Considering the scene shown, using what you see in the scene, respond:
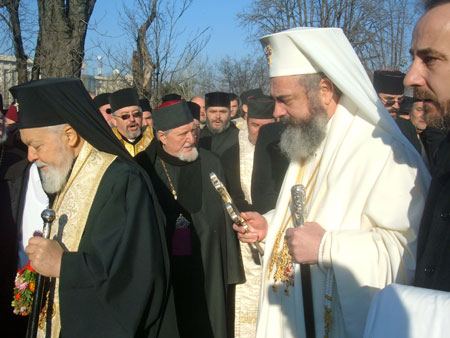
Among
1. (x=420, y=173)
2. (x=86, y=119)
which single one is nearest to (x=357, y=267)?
(x=420, y=173)

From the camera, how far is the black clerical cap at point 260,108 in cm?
622

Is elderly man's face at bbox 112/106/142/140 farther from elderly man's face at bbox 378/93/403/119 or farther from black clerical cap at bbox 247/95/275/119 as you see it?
elderly man's face at bbox 378/93/403/119

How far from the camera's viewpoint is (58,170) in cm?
326

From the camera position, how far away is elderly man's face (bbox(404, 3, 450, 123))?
186 cm

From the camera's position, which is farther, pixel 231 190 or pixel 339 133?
pixel 231 190

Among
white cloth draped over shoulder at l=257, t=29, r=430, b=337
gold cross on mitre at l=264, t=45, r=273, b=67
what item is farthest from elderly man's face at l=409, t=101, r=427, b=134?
white cloth draped over shoulder at l=257, t=29, r=430, b=337

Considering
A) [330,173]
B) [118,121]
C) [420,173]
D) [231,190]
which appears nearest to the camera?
[420,173]

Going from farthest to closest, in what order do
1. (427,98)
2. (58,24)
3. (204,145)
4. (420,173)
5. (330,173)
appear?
1. (58,24)
2. (204,145)
3. (330,173)
4. (420,173)
5. (427,98)

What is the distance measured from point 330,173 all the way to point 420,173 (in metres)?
0.47

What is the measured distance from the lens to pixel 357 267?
2453 mm

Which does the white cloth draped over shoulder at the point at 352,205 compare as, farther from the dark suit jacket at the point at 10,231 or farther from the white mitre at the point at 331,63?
the dark suit jacket at the point at 10,231

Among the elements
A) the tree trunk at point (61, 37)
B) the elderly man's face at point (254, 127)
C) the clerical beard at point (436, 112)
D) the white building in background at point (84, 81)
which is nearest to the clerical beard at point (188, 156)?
the elderly man's face at point (254, 127)

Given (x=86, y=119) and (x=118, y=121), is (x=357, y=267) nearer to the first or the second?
(x=86, y=119)

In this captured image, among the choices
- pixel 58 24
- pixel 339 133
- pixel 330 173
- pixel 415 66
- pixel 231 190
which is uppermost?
pixel 58 24
